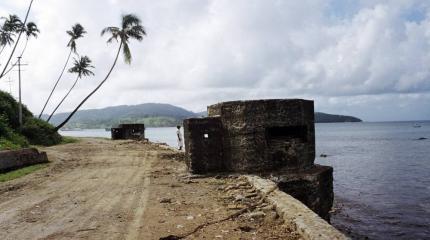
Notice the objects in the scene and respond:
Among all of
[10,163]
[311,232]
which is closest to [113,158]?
[10,163]

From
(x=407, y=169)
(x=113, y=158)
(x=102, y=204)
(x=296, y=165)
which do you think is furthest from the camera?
(x=407, y=169)

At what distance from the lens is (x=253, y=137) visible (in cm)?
1274

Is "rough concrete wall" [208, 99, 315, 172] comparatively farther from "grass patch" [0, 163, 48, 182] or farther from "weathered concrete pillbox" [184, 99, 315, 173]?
"grass patch" [0, 163, 48, 182]

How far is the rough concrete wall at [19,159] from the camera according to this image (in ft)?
54.2

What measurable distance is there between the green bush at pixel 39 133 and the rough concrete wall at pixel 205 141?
2257 centimetres

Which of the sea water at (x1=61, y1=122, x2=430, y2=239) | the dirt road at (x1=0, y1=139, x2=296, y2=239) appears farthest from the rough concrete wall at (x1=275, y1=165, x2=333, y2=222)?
the sea water at (x1=61, y1=122, x2=430, y2=239)

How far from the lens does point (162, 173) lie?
14.9 meters

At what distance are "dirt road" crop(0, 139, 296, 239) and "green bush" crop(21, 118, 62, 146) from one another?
1881 cm

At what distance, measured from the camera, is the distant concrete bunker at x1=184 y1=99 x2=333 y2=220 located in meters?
12.4

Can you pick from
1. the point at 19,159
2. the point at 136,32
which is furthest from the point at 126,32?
the point at 19,159

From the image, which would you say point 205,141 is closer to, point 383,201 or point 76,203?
point 76,203

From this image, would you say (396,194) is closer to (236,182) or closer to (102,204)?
(236,182)

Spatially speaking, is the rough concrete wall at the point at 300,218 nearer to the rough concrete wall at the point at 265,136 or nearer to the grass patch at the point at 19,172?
the rough concrete wall at the point at 265,136

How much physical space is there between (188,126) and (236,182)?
8.14 ft
